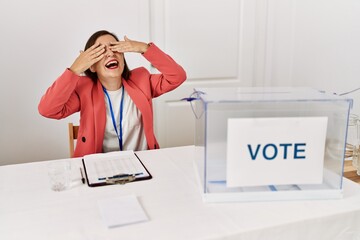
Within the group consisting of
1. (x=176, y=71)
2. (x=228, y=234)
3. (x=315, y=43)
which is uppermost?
(x=315, y=43)

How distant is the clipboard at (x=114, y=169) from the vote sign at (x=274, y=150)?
Result: 0.33 m

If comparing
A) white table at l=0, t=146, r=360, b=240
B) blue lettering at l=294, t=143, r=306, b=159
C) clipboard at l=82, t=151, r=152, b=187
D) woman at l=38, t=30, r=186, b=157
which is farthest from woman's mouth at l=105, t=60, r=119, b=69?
blue lettering at l=294, t=143, r=306, b=159

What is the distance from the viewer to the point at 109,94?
Result: 1.63m

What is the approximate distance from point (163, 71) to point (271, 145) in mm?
886

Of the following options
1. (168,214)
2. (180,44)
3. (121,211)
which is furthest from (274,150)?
(180,44)

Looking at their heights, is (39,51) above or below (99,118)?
above

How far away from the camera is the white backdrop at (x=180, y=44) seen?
2.08m

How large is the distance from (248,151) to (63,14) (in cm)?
173

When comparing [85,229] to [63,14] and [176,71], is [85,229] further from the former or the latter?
[63,14]

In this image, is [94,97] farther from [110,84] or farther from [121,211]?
[121,211]

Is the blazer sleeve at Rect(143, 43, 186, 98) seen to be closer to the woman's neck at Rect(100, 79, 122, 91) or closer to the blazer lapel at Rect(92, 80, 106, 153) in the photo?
the woman's neck at Rect(100, 79, 122, 91)

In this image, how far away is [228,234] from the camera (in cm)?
79

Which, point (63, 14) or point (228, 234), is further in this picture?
point (63, 14)

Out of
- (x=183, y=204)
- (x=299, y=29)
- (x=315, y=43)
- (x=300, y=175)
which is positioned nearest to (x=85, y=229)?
(x=183, y=204)
